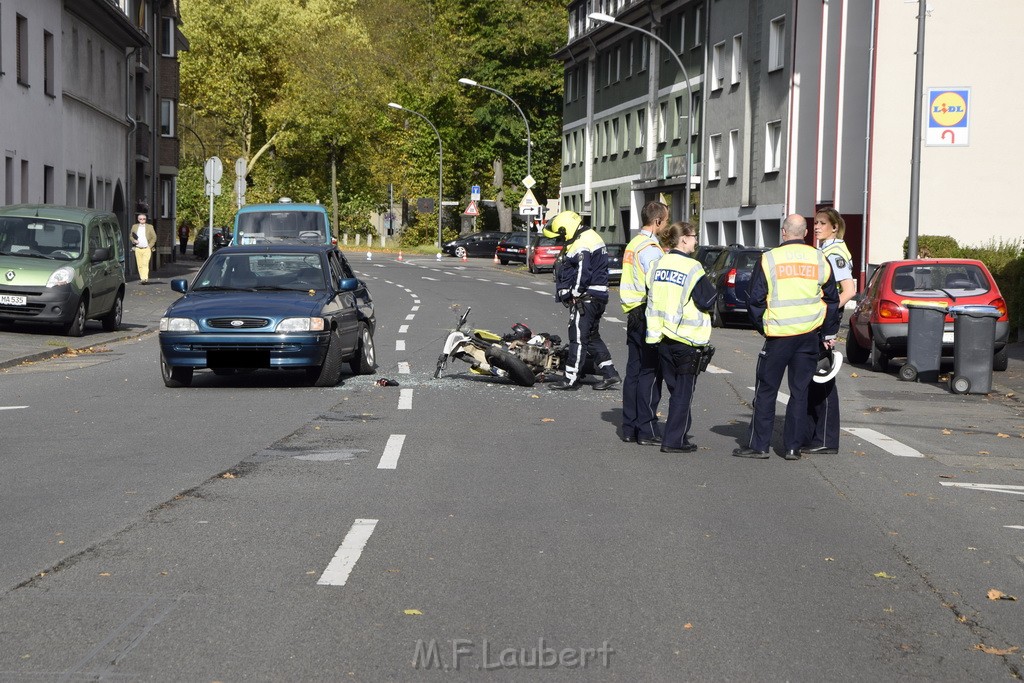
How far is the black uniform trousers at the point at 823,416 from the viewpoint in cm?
1090

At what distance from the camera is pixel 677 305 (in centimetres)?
1062

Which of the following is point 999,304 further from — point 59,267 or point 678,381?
point 59,267

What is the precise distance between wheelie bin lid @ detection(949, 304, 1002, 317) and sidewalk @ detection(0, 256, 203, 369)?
449 inches

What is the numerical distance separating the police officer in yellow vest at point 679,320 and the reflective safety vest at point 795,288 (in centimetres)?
46

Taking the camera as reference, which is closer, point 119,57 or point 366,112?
point 119,57

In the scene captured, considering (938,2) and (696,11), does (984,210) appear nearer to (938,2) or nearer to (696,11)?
(938,2)

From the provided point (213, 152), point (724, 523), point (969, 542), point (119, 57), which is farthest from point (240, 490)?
point (213, 152)

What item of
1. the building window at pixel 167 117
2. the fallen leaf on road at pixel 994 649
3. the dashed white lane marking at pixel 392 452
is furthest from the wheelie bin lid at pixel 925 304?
the building window at pixel 167 117

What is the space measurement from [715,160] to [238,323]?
37.5m

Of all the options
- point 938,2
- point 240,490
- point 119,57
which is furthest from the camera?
point 119,57

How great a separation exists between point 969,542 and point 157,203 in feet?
165

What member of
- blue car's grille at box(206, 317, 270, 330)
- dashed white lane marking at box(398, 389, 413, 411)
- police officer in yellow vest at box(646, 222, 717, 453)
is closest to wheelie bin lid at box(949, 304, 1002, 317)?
dashed white lane marking at box(398, 389, 413, 411)

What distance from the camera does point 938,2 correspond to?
121 ft

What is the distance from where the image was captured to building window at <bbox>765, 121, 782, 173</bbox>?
4397cm
